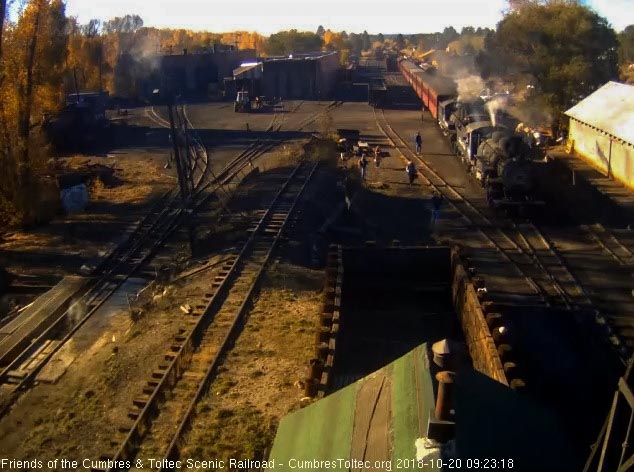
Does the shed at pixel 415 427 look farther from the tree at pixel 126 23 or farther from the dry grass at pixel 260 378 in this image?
the tree at pixel 126 23

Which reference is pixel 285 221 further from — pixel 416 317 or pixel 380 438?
pixel 380 438

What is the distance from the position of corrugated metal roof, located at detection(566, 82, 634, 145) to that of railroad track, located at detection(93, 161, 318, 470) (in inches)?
596

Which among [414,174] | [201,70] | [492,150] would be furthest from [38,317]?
[201,70]

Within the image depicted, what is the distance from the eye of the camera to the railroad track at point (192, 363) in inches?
339

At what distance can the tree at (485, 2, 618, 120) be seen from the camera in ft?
115

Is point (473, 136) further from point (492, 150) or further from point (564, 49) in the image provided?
point (564, 49)

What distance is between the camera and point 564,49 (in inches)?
1430

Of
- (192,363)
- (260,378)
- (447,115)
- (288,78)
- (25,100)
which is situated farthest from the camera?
(288,78)

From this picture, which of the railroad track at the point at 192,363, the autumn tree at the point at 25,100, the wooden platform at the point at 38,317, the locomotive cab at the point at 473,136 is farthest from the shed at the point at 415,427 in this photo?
the locomotive cab at the point at 473,136

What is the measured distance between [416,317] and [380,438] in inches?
312

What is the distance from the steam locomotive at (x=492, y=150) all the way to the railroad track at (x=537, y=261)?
2.91 feet

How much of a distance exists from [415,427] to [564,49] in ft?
123

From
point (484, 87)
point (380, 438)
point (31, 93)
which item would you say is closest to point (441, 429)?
point (380, 438)

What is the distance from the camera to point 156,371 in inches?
411
